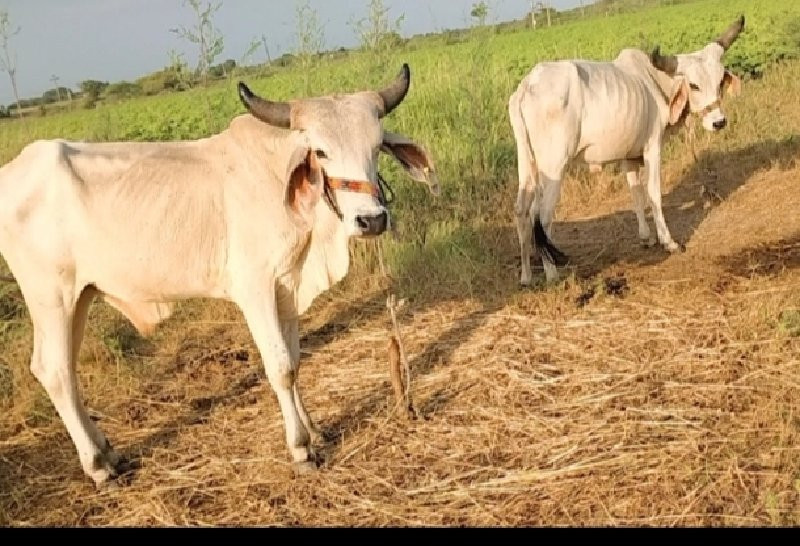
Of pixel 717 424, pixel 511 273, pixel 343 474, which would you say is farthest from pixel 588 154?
pixel 343 474

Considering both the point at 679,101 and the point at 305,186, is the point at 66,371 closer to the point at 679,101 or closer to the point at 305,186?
the point at 305,186

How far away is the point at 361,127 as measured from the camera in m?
3.95

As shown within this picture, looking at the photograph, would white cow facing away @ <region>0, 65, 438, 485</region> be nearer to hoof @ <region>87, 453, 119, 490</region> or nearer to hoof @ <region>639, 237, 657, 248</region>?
hoof @ <region>87, 453, 119, 490</region>

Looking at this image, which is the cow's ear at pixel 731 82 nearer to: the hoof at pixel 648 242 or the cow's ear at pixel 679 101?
the cow's ear at pixel 679 101

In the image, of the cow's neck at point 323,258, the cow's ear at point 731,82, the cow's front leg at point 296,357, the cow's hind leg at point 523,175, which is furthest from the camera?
the cow's ear at point 731,82

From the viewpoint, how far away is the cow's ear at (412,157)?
14.2 feet

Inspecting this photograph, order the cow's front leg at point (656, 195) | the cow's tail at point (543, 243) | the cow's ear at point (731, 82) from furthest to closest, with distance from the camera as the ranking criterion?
the cow's ear at point (731, 82) → the cow's front leg at point (656, 195) → the cow's tail at point (543, 243)

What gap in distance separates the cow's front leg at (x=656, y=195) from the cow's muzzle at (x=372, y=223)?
155 inches

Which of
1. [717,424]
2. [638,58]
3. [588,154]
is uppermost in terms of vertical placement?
[638,58]

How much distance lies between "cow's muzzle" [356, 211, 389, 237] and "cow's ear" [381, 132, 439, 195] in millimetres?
655

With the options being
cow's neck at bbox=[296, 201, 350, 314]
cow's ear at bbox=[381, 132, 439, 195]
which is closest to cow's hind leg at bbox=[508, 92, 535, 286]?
cow's ear at bbox=[381, 132, 439, 195]

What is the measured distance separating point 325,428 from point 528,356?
130 centimetres

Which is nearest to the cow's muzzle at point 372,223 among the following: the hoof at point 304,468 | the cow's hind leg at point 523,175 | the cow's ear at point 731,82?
the hoof at point 304,468
